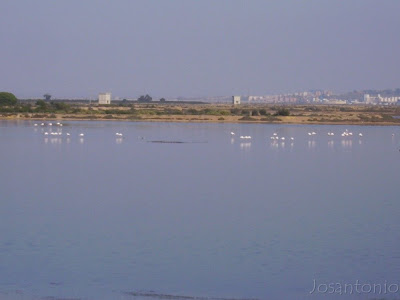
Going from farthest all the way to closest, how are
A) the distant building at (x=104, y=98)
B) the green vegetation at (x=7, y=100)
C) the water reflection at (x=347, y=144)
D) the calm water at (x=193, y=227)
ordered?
the distant building at (x=104, y=98) → the green vegetation at (x=7, y=100) → the water reflection at (x=347, y=144) → the calm water at (x=193, y=227)

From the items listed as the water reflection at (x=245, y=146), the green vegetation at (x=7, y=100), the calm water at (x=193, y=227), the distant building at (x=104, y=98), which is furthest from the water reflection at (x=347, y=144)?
the distant building at (x=104, y=98)

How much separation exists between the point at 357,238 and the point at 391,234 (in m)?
0.58

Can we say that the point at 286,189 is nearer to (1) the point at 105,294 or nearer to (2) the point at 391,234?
(2) the point at 391,234

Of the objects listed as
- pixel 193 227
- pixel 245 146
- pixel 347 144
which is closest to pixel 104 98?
pixel 347 144

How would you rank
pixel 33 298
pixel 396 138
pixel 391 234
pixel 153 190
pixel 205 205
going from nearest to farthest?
pixel 33 298 < pixel 391 234 < pixel 205 205 < pixel 153 190 < pixel 396 138

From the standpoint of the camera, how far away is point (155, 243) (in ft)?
32.6

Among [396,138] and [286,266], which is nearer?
[286,266]

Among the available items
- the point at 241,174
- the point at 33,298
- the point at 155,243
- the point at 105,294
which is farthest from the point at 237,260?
the point at 241,174

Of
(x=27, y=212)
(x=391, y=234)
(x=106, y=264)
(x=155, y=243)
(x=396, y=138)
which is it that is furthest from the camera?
(x=396, y=138)

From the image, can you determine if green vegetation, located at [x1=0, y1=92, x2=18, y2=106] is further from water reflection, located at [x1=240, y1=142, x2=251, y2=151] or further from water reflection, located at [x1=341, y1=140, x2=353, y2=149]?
water reflection, located at [x1=240, y1=142, x2=251, y2=151]

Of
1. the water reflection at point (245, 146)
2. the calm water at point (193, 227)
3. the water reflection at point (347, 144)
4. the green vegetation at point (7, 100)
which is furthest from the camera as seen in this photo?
the green vegetation at point (7, 100)

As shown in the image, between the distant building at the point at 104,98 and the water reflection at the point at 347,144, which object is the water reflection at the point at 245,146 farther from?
the distant building at the point at 104,98

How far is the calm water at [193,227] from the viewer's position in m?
8.14

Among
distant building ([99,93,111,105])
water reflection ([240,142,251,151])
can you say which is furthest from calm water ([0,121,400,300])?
distant building ([99,93,111,105])
